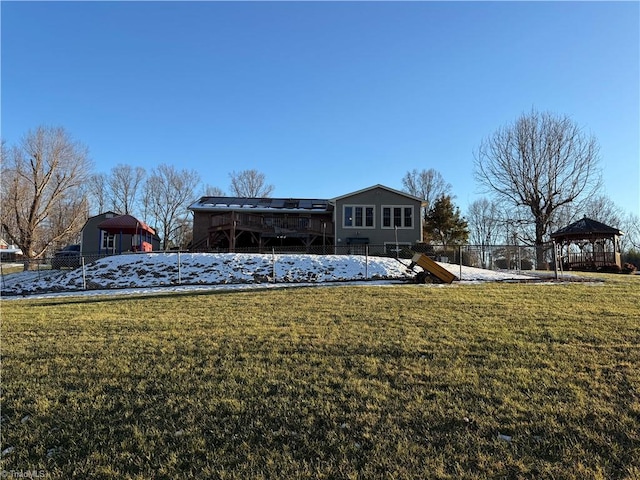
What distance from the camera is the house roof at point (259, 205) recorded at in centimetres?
2920

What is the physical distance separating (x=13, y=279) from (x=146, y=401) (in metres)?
17.6

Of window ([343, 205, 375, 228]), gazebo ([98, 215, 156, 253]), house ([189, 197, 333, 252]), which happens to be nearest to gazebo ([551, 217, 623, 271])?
window ([343, 205, 375, 228])

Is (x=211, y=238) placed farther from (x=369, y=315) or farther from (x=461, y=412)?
(x=461, y=412)

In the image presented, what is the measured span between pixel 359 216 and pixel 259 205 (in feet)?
28.7

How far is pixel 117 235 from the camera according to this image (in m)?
27.3

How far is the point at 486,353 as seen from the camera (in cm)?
504

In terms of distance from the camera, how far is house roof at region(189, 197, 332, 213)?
29203 mm

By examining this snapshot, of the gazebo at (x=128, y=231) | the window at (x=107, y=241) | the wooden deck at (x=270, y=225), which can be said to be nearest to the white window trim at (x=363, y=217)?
the wooden deck at (x=270, y=225)

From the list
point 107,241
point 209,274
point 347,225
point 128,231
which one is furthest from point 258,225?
point 209,274

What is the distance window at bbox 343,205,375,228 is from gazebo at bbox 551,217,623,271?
11.9 meters

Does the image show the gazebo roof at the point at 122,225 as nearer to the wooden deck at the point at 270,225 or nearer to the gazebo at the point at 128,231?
the gazebo at the point at 128,231

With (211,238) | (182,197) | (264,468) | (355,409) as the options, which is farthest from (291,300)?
(182,197)

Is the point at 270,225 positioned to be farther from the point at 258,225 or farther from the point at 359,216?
the point at 359,216

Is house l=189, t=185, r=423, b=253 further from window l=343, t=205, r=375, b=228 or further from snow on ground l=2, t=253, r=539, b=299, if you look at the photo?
snow on ground l=2, t=253, r=539, b=299
